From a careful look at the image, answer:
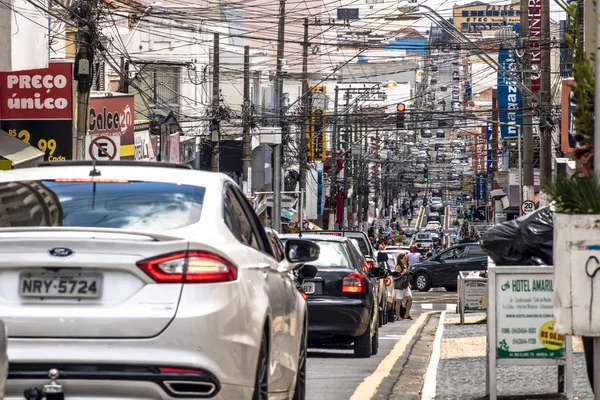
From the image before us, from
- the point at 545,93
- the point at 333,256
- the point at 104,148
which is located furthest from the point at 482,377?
the point at 545,93

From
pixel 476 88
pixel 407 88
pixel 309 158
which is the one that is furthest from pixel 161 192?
pixel 476 88

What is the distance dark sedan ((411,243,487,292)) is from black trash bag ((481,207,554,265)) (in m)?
31.2

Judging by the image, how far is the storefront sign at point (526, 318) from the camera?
9.57 m

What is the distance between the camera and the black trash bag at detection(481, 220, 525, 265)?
11.4m

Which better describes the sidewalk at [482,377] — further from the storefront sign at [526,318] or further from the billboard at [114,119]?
the billboard at [114,119]

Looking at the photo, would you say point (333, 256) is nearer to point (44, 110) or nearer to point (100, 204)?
point (100, 204)

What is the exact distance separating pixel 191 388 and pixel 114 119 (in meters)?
27.0

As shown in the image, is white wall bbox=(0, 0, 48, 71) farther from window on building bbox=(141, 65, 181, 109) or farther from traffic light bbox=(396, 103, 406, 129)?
window on building bbox=(141, 65, 181, 109)

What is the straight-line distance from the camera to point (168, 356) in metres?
5.78

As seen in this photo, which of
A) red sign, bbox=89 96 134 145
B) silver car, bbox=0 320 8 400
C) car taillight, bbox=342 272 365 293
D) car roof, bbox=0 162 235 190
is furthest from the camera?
red sign, bbox=89 96 134 145

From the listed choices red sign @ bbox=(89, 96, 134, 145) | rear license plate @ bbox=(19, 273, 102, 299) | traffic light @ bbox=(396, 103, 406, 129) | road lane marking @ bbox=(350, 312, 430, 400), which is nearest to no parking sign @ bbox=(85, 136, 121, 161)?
red sign @ bbox=(89, 96, 134, 145)

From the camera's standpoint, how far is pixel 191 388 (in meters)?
5.85

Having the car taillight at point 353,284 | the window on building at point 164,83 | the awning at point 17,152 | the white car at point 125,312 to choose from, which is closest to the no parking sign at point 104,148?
the awning at point 17,152

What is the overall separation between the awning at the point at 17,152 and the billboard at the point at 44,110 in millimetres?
504
